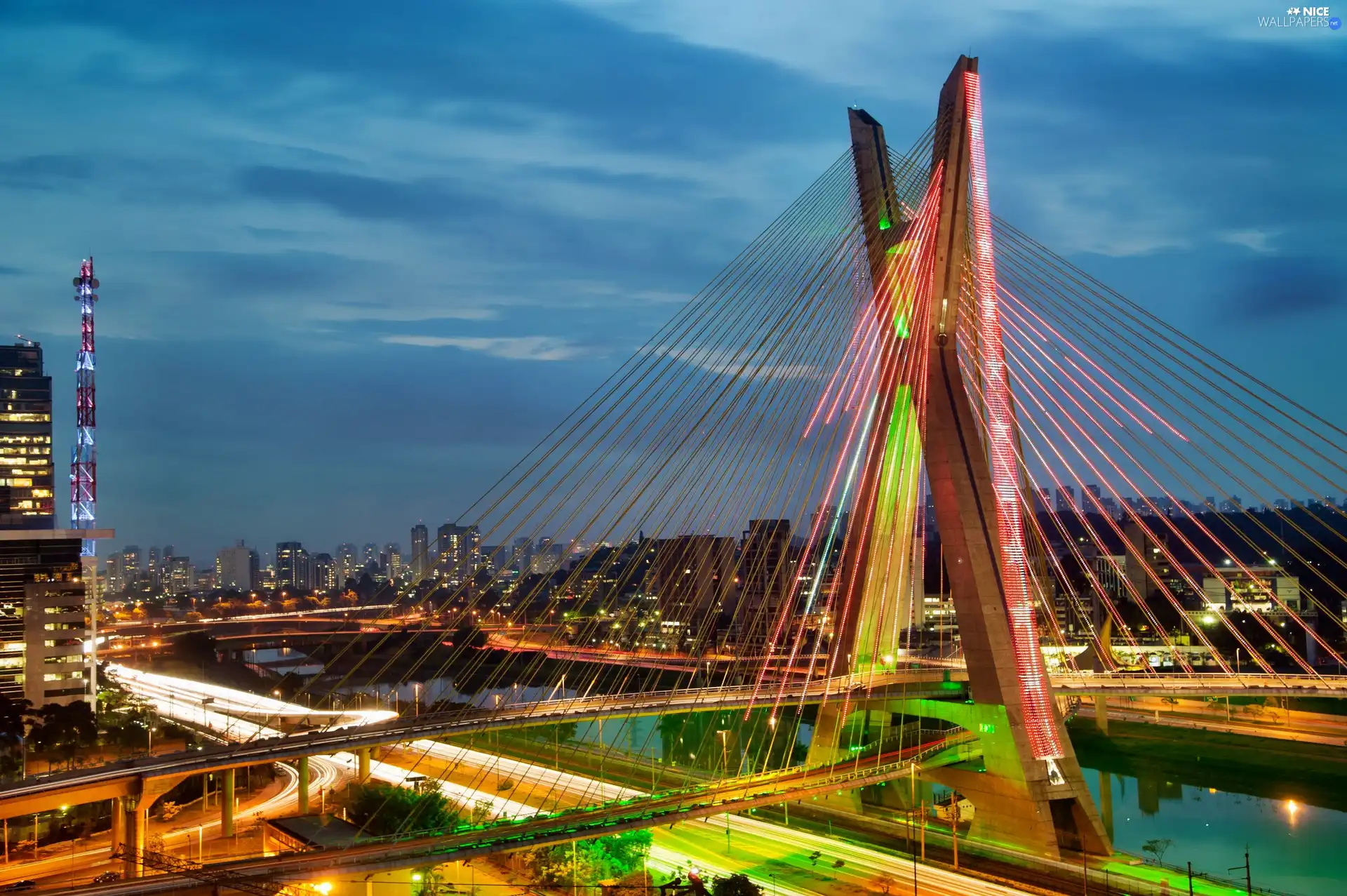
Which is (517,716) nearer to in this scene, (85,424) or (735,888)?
(735,888)

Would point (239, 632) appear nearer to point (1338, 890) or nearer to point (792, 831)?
point (792, 831)

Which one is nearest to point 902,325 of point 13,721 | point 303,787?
point 303,787

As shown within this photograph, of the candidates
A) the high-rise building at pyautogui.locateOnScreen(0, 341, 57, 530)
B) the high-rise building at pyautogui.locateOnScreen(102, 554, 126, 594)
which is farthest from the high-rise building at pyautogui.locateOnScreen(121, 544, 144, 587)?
the high-rise building at pyautogui.locateOnScreen(0, 341, 57, 530)

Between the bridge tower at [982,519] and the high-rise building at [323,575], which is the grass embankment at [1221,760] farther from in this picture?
the high-rise building at [323,575]

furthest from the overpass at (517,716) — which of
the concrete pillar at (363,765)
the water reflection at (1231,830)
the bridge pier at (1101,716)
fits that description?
the bridge pier at (1101,716)

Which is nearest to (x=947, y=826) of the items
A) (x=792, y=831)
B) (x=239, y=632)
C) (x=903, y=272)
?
(x=792, y=831)
